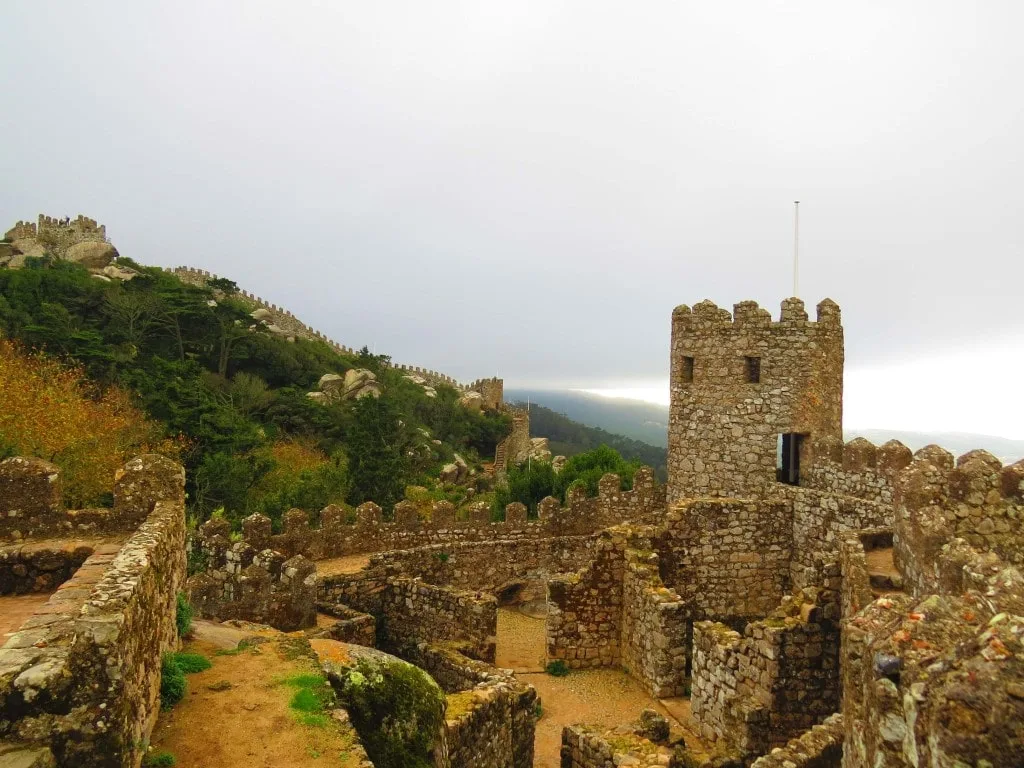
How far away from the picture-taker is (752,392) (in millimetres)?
12719

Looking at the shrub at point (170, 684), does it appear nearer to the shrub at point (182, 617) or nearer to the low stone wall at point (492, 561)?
the shrub at point (182, 617)

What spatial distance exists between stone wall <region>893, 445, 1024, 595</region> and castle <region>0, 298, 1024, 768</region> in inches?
0.8

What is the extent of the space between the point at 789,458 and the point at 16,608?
1239 cm

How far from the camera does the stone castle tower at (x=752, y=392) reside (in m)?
12.6

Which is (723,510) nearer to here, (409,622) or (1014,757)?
(409,622)

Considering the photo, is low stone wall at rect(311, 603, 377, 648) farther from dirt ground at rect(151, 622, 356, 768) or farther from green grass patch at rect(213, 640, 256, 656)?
dirt ground at rect(151, 622, 356, 768)

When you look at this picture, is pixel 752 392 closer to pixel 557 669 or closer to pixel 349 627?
pixel 557 669

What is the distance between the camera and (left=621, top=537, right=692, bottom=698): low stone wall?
8.41m

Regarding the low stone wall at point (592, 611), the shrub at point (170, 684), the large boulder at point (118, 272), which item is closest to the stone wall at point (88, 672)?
the shrub at point (170, 684)

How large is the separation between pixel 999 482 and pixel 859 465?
5235mm

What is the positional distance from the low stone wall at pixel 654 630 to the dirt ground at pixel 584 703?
21 cm

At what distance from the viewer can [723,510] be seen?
988 centimetres

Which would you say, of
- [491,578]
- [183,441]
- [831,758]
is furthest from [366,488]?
[831,758]

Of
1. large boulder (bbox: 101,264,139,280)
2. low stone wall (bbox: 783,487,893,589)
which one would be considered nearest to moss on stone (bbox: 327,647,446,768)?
low stone wall (bbox: 783,487,893,589)
